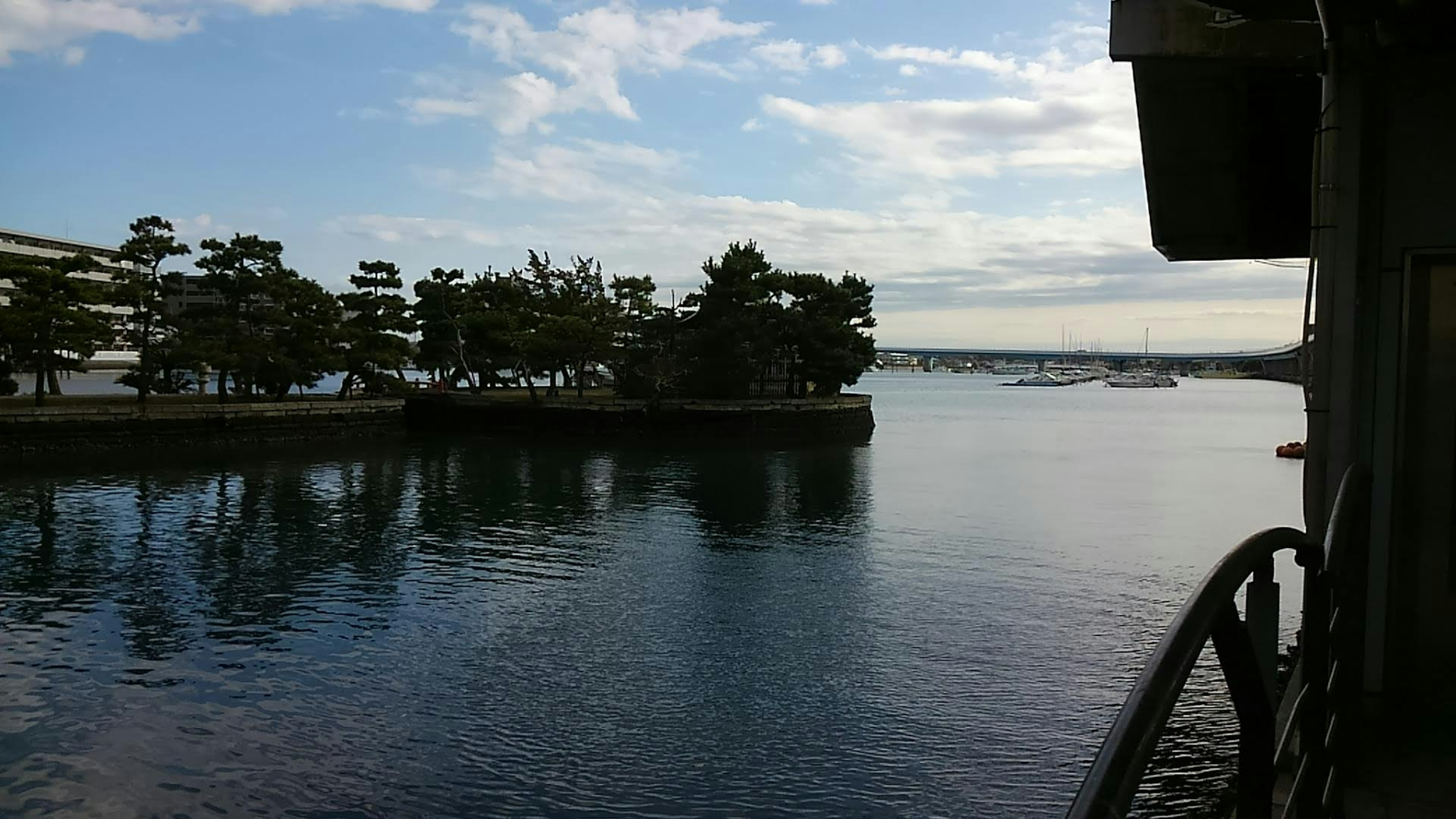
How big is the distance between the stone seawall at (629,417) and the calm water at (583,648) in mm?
14139

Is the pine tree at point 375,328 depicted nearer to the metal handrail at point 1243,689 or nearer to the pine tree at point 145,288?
the pine tree at point 145,288

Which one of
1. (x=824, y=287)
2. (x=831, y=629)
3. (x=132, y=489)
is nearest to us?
(x=831, y=629)

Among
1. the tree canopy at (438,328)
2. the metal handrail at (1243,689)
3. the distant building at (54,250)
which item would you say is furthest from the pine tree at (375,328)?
the metal handrail at (1243,689)

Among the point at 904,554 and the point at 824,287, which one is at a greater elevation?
the point at 824,287

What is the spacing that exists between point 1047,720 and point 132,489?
1846cm

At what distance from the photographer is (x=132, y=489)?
19812 millimetres

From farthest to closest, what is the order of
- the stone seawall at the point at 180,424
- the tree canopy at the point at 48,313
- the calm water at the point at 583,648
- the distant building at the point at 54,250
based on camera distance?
the distant building at the point at 54,250 → the tree canopy at the point at 48,313 → the stone seawall at the point at 180,424 → the calm water at the point at 583,648

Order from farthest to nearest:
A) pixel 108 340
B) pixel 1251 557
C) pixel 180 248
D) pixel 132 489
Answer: pixel 180 248 < pixel 108 340 < pixel 132 489 < pixel 1251 557

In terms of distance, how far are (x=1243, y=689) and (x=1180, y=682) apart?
34cm

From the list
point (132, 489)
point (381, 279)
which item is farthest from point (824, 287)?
point (132, 489)

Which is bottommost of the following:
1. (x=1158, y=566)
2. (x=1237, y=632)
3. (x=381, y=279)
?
(x=1158, y=566)

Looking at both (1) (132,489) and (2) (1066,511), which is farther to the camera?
(1) (132,489)

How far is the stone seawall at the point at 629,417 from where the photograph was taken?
1383 inches

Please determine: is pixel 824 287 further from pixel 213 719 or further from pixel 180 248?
pixel 213 719
